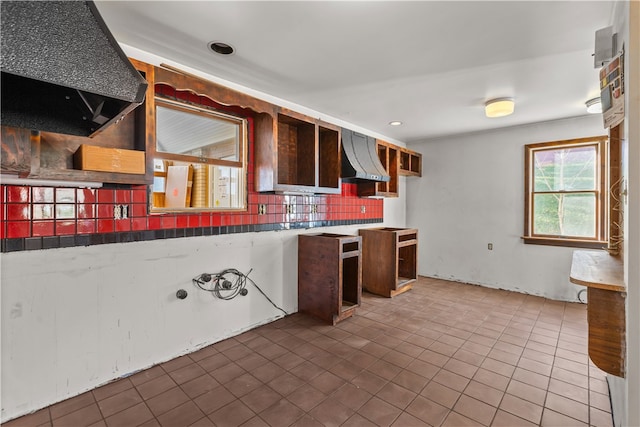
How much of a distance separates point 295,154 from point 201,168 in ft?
3.82

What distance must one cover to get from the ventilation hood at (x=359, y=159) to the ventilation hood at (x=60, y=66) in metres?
2.67

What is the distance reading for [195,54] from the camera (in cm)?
228

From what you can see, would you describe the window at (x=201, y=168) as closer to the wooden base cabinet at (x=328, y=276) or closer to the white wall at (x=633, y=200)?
the wooden base cabinet at (x=328, y=276)

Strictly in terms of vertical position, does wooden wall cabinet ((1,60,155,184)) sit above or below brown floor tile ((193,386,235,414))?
above

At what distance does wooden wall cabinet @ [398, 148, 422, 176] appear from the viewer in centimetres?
502

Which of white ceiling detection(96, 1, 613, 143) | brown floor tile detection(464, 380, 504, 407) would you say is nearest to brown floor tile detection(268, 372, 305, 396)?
brown floor tile detection(464, 380, 504, 407)

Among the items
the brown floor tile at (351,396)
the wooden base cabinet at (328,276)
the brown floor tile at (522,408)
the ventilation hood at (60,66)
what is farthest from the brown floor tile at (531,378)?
the ventilation hood at (60,66)

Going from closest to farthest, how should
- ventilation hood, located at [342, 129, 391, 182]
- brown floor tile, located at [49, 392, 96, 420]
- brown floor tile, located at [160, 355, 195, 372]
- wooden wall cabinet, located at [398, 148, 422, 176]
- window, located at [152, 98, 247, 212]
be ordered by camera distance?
brown floor tile, located at [49, 392, 96, 420] < brown floor tile, located at [160, 355, 195, 372] < window, located at [152, 98, 247, 212] < ventilation hood, located at [342, 129, 391, 182] < wooden wall cabinet, located at [398, 148, 422, 176]

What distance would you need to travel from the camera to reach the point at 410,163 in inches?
203

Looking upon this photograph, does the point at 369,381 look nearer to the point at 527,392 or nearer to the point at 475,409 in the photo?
the point at 475,409

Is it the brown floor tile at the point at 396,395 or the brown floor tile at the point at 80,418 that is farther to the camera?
the brown floor tile at the point at 396,395

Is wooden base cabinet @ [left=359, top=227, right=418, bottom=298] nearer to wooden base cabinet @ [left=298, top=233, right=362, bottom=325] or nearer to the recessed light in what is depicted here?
wooden base cabinet @ [left=298, top=233, right=362, bottom=325]

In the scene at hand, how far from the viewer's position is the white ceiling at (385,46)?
5.70ft

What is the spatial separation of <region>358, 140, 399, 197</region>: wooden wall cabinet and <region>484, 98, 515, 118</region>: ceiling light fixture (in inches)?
61.4
